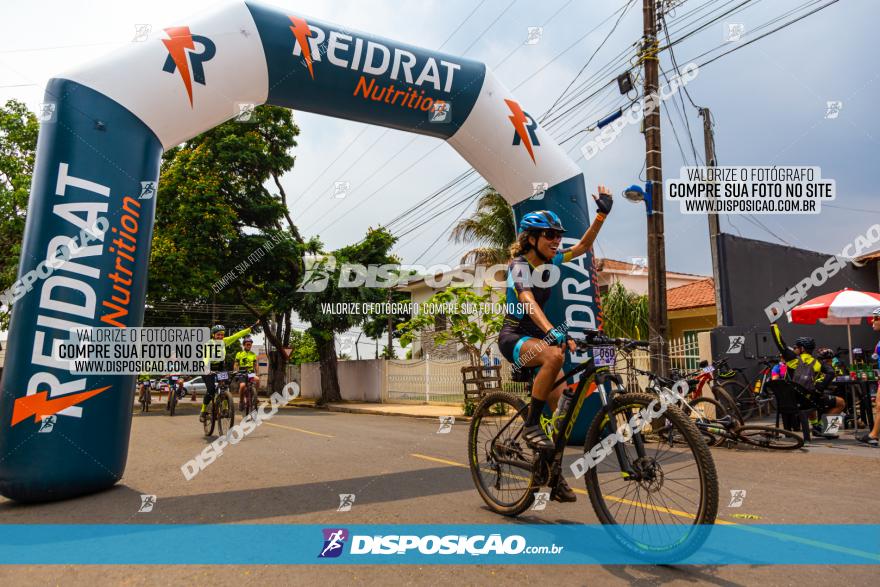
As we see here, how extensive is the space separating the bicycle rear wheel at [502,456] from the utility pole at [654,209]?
5.71 metres

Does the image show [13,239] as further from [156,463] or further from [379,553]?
[379,553]

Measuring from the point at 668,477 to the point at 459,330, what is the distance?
11584 mm

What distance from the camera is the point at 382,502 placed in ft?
16.2

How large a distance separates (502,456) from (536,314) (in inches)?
47.6

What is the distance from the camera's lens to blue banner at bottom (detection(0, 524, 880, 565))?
3.37 m

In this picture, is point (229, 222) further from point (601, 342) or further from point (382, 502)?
point (601, 342)

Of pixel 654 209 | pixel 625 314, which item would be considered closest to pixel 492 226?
pixel 625 314

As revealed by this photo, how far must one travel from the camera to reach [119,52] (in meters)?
6.01

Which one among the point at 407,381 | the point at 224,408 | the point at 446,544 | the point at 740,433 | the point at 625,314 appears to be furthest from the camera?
the point at 407,381

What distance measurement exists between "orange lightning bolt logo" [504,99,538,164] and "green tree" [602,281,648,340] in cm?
1308

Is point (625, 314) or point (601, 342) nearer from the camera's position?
point (601, 342)

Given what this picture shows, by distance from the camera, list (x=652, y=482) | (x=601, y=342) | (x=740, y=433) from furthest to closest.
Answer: (x=740, y=433) < (x=601, y=342) < (x=652, y=482)

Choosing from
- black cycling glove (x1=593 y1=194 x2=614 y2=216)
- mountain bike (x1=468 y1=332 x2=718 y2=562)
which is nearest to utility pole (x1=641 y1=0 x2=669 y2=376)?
black cycling glove (x1=593 y1=194 x2=614 y2=216)

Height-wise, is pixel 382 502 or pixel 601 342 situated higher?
pixel 601 342
